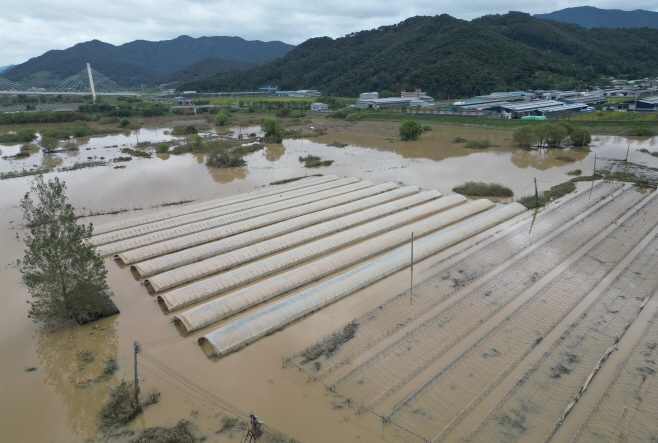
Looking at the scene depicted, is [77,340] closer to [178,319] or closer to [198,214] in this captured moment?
[178,319]

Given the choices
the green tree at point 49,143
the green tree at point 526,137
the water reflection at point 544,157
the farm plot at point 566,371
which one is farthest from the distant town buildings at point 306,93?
the farm plot at point 566,371

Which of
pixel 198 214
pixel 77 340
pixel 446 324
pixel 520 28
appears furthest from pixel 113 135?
pixel 520 28

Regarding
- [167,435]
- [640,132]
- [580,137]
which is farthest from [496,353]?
[640,132]

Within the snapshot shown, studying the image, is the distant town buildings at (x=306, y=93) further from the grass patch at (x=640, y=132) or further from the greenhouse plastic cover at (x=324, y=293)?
the greenhouse plastic cover at (x=324, y=293)

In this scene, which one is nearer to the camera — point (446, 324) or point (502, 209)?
point (446, 324)

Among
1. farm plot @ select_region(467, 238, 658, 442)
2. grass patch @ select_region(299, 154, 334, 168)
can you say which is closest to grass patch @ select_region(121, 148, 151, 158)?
grass patch @ select_region(299, 154, 334, 168)

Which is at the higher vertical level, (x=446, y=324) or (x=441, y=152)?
(x=441, y=152)
